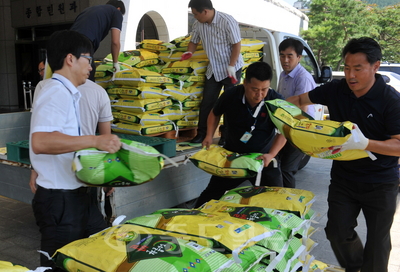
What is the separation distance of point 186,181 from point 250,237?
65.6 inches

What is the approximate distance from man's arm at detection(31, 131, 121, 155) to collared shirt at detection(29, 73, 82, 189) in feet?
0.15

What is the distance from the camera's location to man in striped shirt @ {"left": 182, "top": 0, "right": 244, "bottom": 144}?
452 centimetres

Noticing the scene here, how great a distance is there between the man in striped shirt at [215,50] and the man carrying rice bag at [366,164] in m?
1.81

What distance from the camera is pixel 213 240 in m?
1.92

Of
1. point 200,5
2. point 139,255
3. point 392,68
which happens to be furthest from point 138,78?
point 392,68

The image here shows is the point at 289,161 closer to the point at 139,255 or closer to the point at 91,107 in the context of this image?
the point at 91,107

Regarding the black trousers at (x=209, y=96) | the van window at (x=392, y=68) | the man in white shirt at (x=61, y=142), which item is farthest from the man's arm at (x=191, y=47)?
the van window at (x=392, y=68)

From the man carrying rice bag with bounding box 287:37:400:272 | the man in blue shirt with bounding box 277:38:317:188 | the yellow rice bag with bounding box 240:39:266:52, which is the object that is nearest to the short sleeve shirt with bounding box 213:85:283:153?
the man carrying rice bag with bounding box 287:37:400:272

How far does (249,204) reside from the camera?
2.61 meters

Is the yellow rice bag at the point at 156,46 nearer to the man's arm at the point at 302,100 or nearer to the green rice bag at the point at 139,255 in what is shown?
the man's arm at the point at 302,100

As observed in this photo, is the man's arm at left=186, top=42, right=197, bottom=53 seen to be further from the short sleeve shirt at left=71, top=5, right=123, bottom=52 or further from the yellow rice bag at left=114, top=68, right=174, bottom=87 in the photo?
the short sleeve shirt at left=71, top=5, right=123, bottom=52

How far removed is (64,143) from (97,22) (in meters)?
2.54

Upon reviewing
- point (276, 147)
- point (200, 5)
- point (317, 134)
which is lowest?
point (276, 147)

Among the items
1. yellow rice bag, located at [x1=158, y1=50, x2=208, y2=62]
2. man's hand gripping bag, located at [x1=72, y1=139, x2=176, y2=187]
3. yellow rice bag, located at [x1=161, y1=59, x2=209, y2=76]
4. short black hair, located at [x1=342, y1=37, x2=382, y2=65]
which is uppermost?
short black hair, located at [x1=342, y1=37, x2=382, y2=65]
